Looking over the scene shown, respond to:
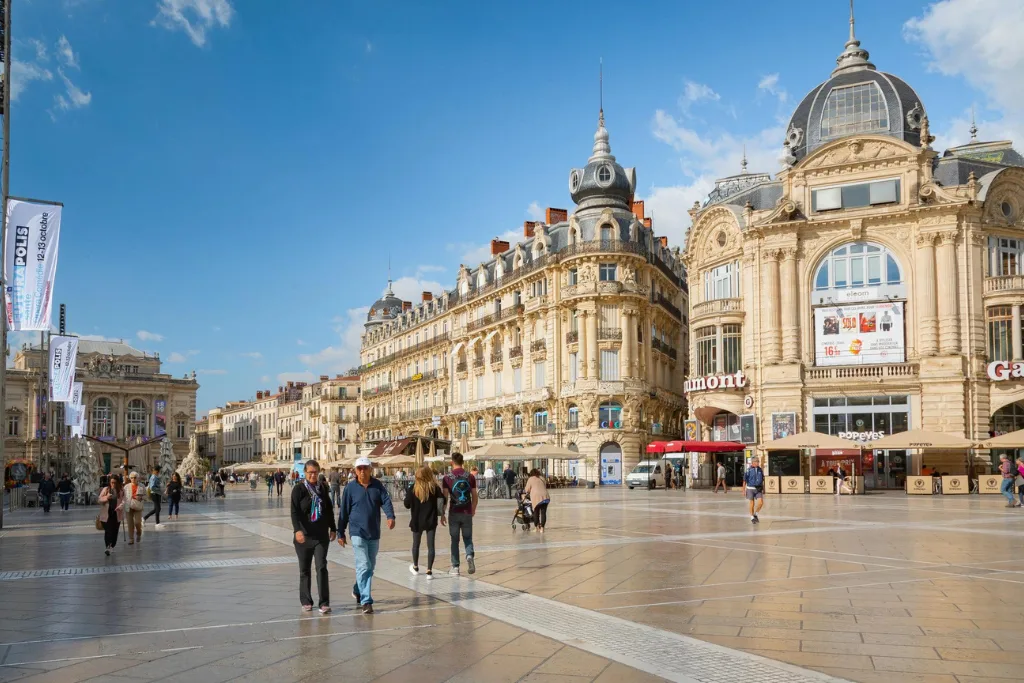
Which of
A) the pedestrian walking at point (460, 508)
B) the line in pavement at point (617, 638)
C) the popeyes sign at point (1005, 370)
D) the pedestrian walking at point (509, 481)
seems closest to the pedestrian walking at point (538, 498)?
the pedestrian walking at point (460, 508)

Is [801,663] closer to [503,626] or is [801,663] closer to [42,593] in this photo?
[503,626]

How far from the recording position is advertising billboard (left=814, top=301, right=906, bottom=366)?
43938 millimetres

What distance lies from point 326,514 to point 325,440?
95.4 m

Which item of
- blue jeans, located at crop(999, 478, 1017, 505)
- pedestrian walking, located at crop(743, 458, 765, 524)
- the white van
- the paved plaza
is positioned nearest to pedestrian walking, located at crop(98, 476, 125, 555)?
the paved plaza

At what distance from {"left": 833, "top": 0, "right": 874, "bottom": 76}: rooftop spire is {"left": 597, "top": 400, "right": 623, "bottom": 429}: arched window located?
22135 millimetres

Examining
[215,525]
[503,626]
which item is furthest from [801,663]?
[215,525]

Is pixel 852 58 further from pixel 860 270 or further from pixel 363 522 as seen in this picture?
pixel 363 522

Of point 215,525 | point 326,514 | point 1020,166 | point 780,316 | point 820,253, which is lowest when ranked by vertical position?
point 215,525

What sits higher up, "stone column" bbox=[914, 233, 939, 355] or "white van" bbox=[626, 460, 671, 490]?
"stone column" bbox=[914, 233, 939, 355]

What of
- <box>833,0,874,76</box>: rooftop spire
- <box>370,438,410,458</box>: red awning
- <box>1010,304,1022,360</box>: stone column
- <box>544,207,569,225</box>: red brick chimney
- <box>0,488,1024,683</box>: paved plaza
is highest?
<box>833,0,874,76</box>: rooftop spire

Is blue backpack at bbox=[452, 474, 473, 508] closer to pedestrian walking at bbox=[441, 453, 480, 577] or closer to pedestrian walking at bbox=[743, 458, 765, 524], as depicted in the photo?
pedestrian walking at bbox=[441, 453, 480, 577]

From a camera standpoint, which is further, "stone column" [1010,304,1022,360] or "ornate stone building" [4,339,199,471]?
"ornate stone building" [4,339,199,471]

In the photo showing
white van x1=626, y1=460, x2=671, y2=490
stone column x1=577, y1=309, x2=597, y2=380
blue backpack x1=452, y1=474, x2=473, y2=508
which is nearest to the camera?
blue backpack x1=452, y1=474, x2=473, y2=508

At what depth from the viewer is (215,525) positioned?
952 inches
